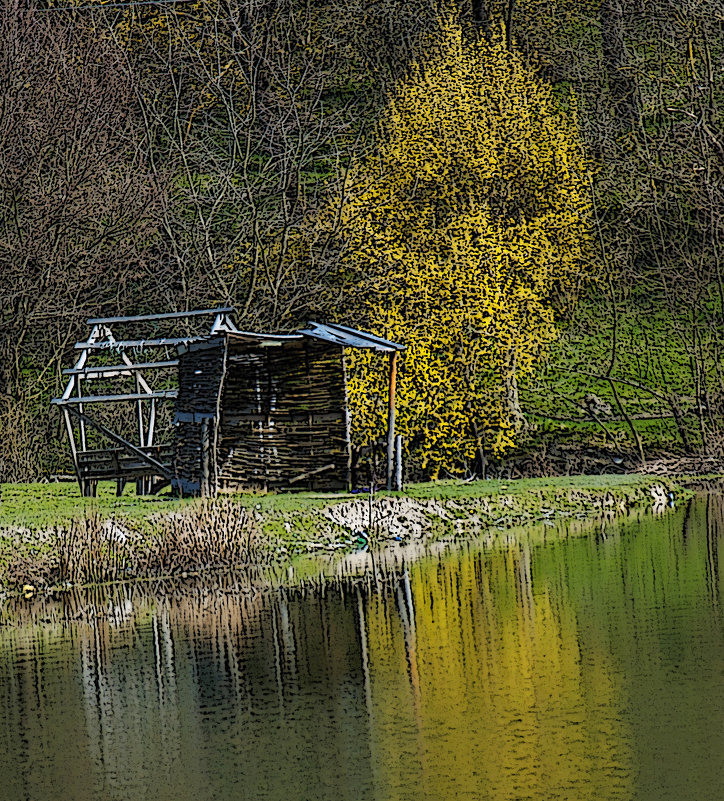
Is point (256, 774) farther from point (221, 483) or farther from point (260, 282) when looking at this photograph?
point (260, 282)

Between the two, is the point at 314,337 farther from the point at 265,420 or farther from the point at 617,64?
the point at 617,64

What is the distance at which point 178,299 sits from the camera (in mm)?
39031

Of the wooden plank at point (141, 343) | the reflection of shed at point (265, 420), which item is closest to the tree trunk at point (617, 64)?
the reflection of shed at point (265, 420)

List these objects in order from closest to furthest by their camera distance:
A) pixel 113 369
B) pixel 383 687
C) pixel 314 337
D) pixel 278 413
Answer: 1. pixel 383 687
2. pixel 314 337
3. pixel 278 413
4. pixel 113 369

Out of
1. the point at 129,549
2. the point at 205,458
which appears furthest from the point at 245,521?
the point at 205,458

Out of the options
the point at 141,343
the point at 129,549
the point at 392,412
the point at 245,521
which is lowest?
the point at 129,549

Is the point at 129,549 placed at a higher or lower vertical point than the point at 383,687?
higher

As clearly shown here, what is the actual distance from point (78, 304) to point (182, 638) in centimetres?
2376

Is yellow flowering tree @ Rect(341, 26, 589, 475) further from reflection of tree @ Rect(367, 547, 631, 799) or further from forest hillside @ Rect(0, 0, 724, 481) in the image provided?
reflection of tree @ Rect(367, 547, 631, 799)

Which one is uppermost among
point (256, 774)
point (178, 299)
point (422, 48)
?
point (422, 48)

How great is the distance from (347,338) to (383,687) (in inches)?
634

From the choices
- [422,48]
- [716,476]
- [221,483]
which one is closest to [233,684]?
[221,483]

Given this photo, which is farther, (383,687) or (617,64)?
(617,64)

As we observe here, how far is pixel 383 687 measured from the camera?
12922mm
